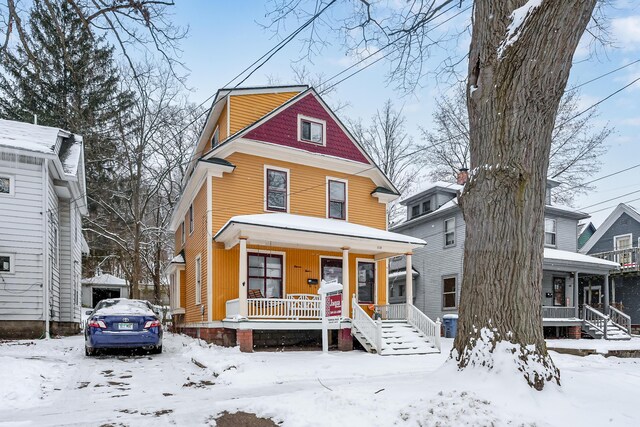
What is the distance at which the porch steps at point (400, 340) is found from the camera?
11.8 m

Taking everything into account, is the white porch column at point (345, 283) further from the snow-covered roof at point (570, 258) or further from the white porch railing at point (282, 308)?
the snow-covered roof at point (570, 258)

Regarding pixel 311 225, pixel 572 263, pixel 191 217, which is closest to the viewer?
pixel 311 225

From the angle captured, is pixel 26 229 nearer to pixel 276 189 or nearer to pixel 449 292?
pixel 276 189

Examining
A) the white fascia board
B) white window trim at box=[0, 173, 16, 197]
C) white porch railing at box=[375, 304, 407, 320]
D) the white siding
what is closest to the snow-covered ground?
the white siding

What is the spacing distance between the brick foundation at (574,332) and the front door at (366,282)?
10977mm

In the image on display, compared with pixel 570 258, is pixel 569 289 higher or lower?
lower

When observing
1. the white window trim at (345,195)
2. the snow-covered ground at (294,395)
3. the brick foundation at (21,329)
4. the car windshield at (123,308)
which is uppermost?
the white window trim at (345,195)

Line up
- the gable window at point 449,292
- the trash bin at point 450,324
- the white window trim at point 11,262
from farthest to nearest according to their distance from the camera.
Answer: the gable window at point 449,292, the trash bin at point 450,324, the white window trim at point 11,262

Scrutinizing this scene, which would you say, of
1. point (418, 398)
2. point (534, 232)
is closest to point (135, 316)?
point (418, 398)

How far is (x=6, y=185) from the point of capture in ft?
42.2

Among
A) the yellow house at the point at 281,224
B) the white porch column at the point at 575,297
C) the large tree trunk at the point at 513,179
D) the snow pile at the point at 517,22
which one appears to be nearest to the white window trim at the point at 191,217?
the yellow house at the point at 281,224

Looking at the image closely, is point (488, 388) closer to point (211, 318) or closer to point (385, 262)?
point (211, 318)

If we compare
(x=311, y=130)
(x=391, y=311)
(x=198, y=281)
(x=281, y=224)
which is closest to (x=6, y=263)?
(x=198, y=281)

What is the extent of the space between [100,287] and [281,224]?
27.4m
